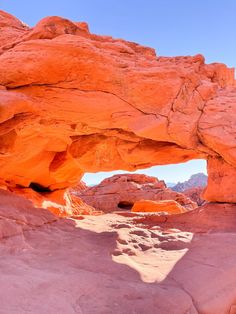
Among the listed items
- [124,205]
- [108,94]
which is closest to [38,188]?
[108,94]

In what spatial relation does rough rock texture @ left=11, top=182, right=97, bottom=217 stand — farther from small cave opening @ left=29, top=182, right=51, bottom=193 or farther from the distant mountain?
the distant mountain

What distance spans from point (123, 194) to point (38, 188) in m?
10.8

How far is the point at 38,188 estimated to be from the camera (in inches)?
492

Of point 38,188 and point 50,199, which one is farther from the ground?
point 38,188

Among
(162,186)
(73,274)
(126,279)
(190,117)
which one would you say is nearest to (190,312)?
(126,279)

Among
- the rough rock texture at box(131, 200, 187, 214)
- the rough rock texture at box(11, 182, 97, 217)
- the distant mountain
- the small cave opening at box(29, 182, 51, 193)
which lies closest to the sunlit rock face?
the rough rock texture at box(11, 182, 97, 217)

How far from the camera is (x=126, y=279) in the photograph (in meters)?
4.02

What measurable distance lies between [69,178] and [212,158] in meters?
6.58

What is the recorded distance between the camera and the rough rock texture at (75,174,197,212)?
2220 cm

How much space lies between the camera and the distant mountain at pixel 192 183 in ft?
214

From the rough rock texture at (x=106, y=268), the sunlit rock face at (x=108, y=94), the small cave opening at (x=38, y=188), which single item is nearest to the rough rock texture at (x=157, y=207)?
the small cave opening at (x=38, y=188)

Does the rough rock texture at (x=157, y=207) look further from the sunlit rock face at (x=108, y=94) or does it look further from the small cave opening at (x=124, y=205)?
the sunlit rock face at (x=108, y=94)

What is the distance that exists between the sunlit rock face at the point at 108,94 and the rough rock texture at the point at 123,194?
13059 mm

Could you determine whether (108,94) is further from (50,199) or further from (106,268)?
(50,199)
